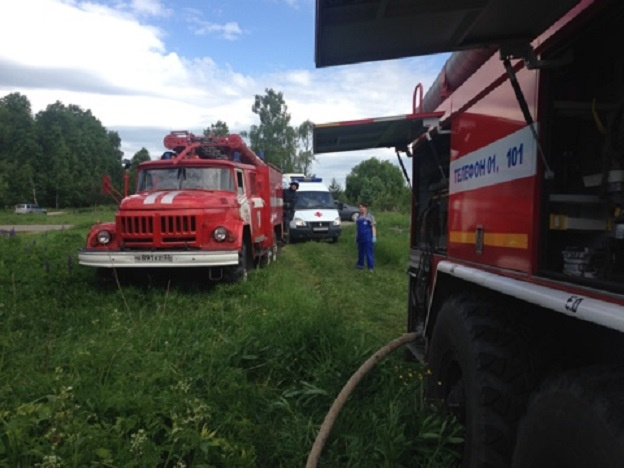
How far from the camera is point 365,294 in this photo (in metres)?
9.67

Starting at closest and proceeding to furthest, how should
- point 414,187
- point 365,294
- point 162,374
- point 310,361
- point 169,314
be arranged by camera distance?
point 162,374
point 310,361
point 414,187
point 169,314
point 365,294

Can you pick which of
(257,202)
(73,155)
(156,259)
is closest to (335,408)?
(156,259)

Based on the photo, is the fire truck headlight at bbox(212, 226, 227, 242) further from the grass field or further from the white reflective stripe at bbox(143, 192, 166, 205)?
the white reflective stripe at bbox(143, 192, 166, 205)

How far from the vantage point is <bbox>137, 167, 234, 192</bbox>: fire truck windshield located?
9562 mm

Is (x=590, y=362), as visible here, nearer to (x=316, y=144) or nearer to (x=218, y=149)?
(x=316, y=144)

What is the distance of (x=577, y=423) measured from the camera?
171cm

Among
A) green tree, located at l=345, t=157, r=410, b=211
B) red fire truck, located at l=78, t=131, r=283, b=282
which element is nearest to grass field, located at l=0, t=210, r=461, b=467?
red fire truck, located at l=78, t=131, r=283, b=282

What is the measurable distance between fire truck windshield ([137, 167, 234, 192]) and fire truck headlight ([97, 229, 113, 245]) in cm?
145

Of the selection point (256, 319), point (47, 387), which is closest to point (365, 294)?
point (256, 319)

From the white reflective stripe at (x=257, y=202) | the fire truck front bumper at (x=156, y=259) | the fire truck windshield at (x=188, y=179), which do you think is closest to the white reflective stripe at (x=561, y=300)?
the fire truck front bumper at (x=156, y=259)

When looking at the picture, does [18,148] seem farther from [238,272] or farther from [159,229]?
[238,272]

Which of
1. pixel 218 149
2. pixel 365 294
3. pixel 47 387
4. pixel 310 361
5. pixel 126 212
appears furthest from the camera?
pixel 218 149

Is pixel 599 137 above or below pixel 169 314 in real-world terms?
above

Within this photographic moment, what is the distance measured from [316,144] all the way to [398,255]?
9.36 meters
